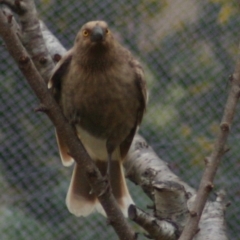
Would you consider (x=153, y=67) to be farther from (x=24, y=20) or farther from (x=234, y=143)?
(x=24, y=20)

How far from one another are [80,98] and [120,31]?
124 centimetres

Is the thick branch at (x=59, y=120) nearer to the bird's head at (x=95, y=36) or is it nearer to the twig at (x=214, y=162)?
the twig at (x=214, y=162)

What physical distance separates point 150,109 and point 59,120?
5.53 feet

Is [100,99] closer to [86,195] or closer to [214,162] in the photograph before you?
[86,195]

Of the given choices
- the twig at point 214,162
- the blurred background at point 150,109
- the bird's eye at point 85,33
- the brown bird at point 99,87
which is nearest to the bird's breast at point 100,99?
the brown bird at point 99,87

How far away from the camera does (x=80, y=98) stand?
2039mm

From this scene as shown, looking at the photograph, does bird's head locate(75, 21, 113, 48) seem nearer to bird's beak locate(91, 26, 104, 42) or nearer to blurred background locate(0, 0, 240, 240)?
bird's beak locate(91, 26, 104, 42)

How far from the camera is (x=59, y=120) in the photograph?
162 centimetres

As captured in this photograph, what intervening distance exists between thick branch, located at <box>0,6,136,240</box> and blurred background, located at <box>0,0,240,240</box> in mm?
1234

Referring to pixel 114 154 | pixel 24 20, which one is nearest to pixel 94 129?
pixel 114 154

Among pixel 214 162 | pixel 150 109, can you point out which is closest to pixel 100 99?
pixel 214 162

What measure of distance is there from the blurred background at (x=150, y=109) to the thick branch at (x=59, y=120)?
1.23 metres

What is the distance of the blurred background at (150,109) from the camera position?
3.01 m

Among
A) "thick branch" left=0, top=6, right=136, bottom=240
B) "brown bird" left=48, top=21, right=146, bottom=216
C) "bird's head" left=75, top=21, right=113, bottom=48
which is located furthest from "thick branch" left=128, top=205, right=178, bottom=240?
"bird's head" left=75, top=21, right=113, bottom=48
